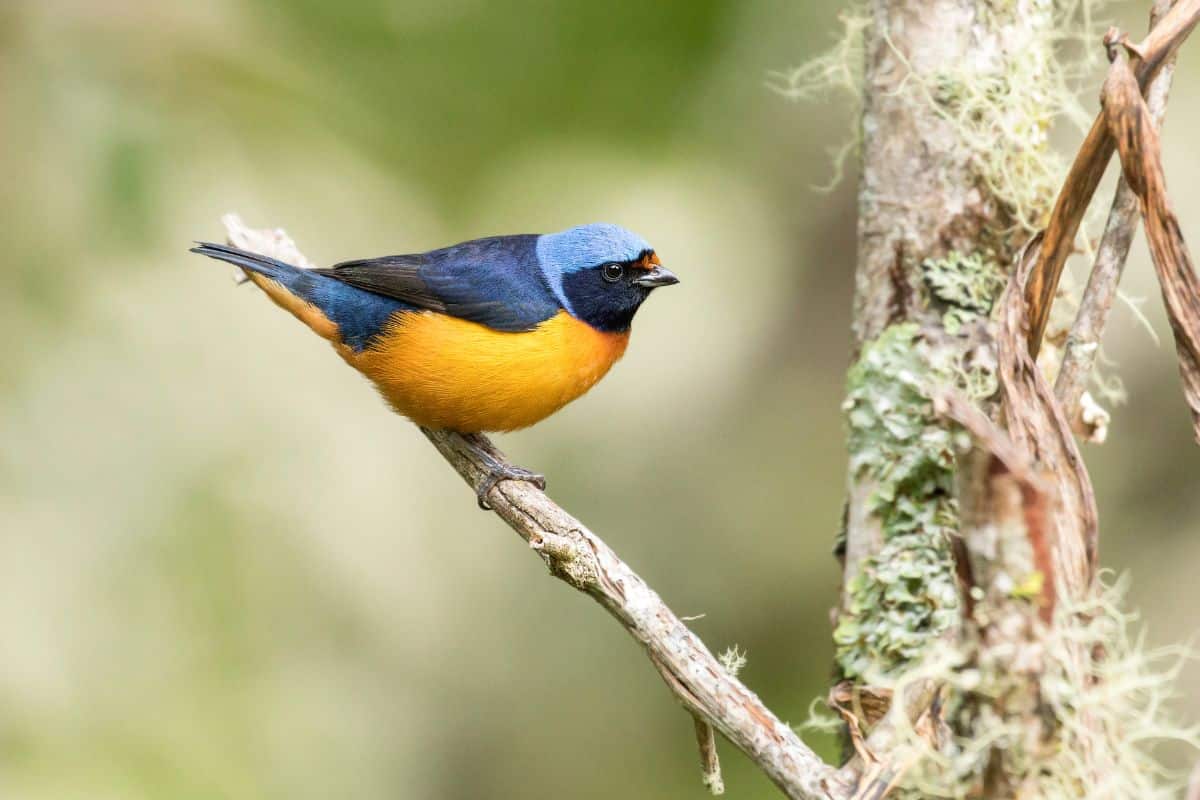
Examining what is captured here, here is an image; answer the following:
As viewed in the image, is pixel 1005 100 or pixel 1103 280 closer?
pixel 1103 280

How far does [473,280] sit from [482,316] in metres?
0.17

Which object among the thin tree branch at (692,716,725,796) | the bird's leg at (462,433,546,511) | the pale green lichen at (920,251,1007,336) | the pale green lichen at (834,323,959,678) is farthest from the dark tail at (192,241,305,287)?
the thin tree branch at (692,716,725,796)

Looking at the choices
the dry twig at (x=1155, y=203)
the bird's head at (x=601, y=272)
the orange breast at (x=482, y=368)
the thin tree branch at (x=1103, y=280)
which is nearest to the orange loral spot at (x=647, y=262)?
the bird's head at (x=601, y=272)

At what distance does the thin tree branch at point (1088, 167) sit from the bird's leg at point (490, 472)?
5.88 ft

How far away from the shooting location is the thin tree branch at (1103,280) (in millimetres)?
2368

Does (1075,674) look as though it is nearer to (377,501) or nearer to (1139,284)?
(1139,284)

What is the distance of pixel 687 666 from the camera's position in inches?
96.1

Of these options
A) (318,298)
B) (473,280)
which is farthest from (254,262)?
(473,280)

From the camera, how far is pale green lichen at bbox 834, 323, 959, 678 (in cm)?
290

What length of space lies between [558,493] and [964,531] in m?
3.94

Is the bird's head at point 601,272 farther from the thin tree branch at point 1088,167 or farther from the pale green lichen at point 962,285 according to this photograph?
the thin tree branch at point 1088,167

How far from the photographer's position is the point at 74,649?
13.8 feet

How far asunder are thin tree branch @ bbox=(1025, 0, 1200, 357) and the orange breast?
6.97 feet

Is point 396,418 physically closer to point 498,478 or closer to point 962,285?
point 498,478
